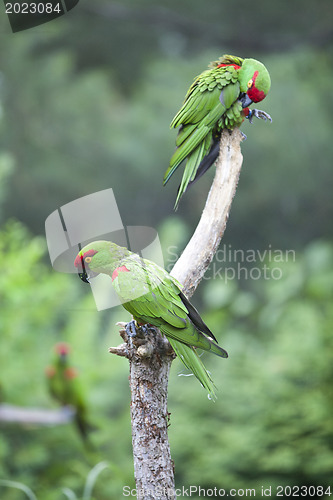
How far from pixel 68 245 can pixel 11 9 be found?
5.29 ft

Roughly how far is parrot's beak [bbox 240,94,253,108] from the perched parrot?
1.52 meters

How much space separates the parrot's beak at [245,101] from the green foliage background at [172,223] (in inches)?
54.3

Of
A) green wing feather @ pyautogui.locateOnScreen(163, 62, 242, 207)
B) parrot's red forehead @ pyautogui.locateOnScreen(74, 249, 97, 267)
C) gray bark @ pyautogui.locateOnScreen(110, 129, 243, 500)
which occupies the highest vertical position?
green wing feather @ pyautogui.locateOnScreen(163, 62, 242, 207)

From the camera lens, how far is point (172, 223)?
3396 mm

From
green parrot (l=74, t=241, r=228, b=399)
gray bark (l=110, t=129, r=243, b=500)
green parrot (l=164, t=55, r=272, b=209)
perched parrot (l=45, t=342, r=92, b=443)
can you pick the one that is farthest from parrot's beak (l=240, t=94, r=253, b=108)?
perched parrot (l=45, t=342, r=92, b=443)

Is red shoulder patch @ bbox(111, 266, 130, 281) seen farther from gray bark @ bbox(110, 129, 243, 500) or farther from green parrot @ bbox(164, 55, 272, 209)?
green parrot @ bbox(164, 55, 272, 209)

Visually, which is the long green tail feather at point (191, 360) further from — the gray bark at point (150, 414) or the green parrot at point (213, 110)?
the green parrot at point (213, 110)

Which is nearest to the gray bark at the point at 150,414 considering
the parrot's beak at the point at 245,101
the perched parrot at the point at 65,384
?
the parrot's beak at the point at 245,101

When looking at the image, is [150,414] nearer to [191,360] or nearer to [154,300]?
[191,360]

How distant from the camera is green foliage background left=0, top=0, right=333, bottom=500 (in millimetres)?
2613

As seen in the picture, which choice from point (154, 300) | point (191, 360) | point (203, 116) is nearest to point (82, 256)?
point (154, 300)

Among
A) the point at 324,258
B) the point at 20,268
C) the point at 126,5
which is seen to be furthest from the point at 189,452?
the point at 126,5

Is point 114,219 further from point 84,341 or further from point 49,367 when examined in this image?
point 84,341

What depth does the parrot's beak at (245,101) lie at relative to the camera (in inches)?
63.6
